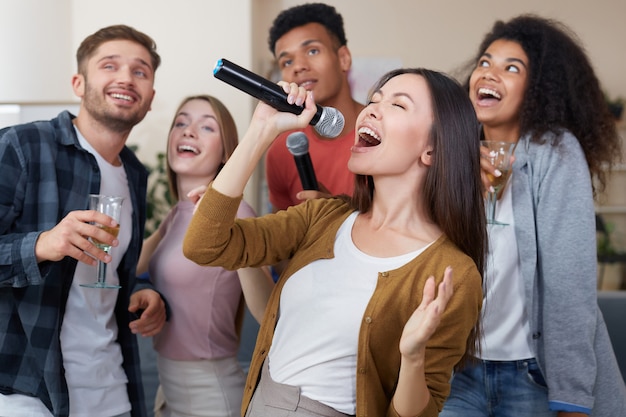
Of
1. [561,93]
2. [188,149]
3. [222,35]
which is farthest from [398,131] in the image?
[222,35]

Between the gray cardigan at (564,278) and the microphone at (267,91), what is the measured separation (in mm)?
722

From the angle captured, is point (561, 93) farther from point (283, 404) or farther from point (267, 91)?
point (283, 404)

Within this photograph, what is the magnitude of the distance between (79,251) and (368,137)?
2.47 ft

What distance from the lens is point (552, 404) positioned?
195cm

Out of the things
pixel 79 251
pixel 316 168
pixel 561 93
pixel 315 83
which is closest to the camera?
pixel 79 251

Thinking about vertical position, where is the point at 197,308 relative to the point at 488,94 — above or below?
below

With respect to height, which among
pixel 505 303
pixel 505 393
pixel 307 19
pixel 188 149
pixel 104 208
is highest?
pixel 307 19

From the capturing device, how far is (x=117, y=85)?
2.23 metres

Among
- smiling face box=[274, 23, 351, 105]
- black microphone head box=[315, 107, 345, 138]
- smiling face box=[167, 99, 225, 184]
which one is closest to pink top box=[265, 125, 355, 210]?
smiling face box=[274, 23, 351, 105]

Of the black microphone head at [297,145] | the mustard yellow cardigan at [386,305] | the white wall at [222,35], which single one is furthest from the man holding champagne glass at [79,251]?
the white wall at [222,35]

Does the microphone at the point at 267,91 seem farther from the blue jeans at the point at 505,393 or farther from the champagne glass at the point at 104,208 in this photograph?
the blue jeans at the point at 505,393

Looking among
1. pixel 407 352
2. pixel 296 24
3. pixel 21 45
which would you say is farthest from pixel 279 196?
pixel 21 45

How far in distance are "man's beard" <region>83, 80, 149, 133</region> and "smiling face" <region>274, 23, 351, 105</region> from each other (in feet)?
2.25

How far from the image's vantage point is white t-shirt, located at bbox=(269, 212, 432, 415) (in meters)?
1.50
